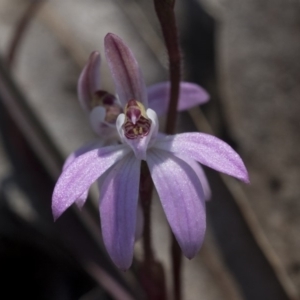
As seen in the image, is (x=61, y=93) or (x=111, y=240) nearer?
(x=111, y=240)

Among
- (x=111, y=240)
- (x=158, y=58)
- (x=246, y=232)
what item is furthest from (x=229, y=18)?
(x=111, y=240)

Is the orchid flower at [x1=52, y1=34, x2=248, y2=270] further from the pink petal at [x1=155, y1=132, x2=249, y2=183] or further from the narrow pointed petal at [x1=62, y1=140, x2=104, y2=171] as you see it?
the narrow pointed petal at [x1=62, y1=140, x2=104, y2=171]

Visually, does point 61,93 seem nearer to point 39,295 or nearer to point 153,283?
point 39,295

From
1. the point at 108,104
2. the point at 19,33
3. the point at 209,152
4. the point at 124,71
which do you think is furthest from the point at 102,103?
the point at 19,33

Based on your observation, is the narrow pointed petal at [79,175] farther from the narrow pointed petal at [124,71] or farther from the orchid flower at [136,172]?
the narrow pointed petal at [124,71]

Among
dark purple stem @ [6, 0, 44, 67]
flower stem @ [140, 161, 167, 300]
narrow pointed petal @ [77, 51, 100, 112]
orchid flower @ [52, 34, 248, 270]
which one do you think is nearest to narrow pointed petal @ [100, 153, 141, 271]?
orchid flower @ [52, 34, 248, 270]

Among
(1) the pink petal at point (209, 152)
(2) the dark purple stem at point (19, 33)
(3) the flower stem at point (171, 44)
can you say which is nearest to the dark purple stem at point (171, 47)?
(3) the flower stem at point (171, 44)
